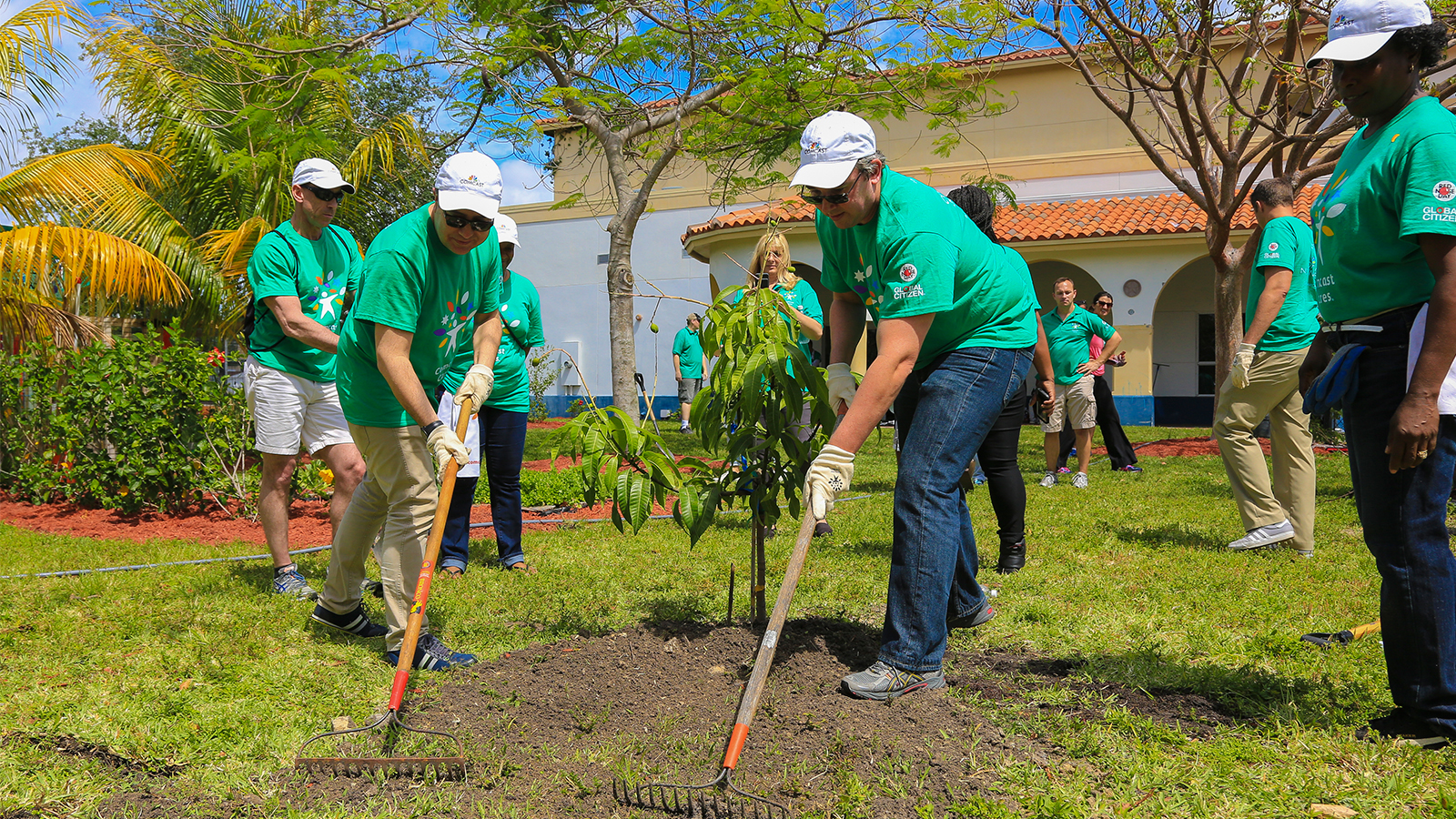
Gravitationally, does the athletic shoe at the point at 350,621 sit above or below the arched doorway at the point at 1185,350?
below

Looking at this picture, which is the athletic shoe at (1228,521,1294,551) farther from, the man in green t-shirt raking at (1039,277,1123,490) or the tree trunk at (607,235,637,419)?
the tree trunk at (607,235,637,419)

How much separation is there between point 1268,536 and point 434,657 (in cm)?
449

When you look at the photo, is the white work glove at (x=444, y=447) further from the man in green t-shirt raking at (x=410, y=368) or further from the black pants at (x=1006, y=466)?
the black pants at (x=1006, y=466)

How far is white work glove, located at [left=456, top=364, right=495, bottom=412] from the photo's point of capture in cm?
356

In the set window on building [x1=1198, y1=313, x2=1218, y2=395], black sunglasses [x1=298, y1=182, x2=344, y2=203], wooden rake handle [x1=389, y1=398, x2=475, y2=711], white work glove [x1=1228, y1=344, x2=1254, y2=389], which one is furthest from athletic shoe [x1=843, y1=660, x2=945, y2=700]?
window on building [x1=1198, y1=313, x2=1218, y2=395]

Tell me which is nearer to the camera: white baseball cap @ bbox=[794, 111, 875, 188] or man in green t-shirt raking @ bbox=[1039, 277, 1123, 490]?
white baseball cap @ bbox=[794, 111, 875, 188]

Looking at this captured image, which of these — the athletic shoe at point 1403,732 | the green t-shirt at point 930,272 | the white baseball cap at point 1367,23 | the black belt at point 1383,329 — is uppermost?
the white baseball cap at point 1367,23

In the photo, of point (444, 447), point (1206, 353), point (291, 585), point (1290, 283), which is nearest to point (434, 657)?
point (444, 447)

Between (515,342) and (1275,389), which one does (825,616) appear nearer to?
(515,342)

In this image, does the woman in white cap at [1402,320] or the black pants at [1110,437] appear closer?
the woman in white cap at [1402,320]

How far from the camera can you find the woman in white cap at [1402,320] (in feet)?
8.00

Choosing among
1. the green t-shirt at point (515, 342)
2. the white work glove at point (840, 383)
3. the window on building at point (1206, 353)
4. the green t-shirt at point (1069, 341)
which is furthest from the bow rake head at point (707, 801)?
the window on building at point (1206, 353)

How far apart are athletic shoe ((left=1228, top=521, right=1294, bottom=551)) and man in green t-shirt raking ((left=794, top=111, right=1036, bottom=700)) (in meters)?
2.76

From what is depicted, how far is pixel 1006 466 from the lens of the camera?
4820 mm
